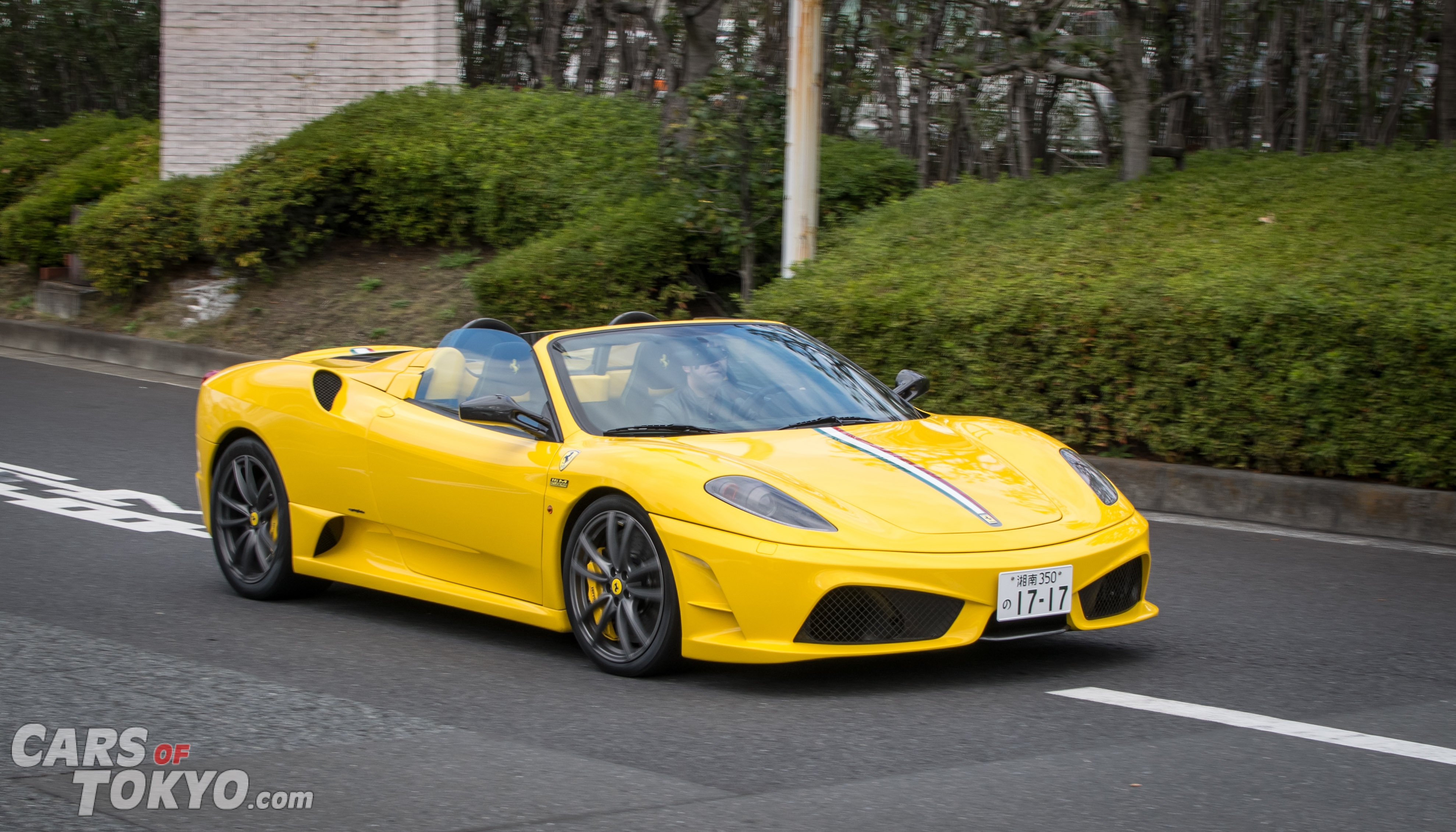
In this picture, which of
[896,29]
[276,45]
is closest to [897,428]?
[896,29]

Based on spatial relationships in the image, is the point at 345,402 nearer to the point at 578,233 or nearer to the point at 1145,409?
the point at 1145,409

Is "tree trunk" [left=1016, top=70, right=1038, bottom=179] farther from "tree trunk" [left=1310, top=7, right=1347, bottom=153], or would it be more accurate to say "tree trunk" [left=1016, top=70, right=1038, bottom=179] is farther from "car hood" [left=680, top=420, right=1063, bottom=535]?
"car hood" [left=680, top=420, right=1063, bottom=535]

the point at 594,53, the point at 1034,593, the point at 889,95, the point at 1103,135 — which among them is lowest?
the point at 1034,593

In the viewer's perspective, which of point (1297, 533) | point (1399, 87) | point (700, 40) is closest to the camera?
point (1297, 533)

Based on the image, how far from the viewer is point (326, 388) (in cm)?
637

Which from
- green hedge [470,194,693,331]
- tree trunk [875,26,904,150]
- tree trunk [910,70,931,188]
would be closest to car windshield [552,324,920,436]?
green hedge [470,194,693,331]

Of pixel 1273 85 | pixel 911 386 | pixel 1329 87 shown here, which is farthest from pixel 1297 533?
pixel 1273 85

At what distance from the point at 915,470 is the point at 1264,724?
1.41 m

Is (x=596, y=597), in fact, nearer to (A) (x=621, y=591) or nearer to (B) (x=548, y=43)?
(A) (x=621, y=591)

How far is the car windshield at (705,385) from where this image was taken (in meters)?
5.56

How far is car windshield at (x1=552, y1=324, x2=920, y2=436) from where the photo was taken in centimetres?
556

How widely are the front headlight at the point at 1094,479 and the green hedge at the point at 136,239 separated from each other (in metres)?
13.1

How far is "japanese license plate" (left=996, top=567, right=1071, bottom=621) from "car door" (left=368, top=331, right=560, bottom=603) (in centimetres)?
167

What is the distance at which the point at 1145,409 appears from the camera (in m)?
8.95
